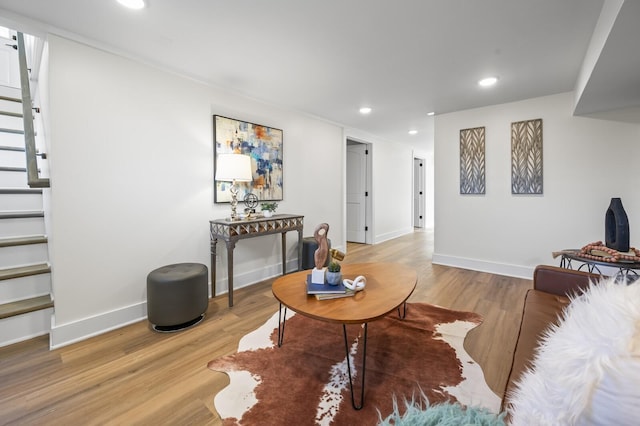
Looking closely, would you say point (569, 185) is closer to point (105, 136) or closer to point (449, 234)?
point (449, 234)

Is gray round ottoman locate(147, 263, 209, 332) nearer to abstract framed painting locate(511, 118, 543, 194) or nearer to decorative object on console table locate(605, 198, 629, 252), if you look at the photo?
decorative object on console table locate(605, 198, 629, 252)

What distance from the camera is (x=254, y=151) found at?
3.36 m

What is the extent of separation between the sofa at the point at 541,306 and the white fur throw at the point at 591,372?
0.44m

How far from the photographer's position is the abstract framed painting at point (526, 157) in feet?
11.2

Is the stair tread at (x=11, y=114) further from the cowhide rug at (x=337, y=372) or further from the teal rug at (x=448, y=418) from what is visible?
the teal rug at (x=448, y=418)

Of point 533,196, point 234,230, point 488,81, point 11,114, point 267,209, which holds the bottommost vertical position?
point 234,230

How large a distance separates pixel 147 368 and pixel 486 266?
4.00 m

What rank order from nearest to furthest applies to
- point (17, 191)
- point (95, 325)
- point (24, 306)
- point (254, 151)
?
point (24, 306) < point (95, 325) < point (17, 191) < point (254, 151)

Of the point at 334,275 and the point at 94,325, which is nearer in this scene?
the point at 334,275

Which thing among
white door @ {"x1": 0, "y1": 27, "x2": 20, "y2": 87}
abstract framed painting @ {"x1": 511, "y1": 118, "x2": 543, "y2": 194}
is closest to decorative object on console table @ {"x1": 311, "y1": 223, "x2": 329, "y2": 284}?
abstract framed painting @ {"x1": 511, "y1": 118, "x2": 543, "y2": 194}

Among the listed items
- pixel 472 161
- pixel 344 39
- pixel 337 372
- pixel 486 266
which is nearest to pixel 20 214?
pixel 337 372

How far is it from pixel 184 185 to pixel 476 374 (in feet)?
9.20

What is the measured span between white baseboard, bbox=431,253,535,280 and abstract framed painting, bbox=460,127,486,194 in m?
0.99

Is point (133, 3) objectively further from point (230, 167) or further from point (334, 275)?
point (334, 275)
